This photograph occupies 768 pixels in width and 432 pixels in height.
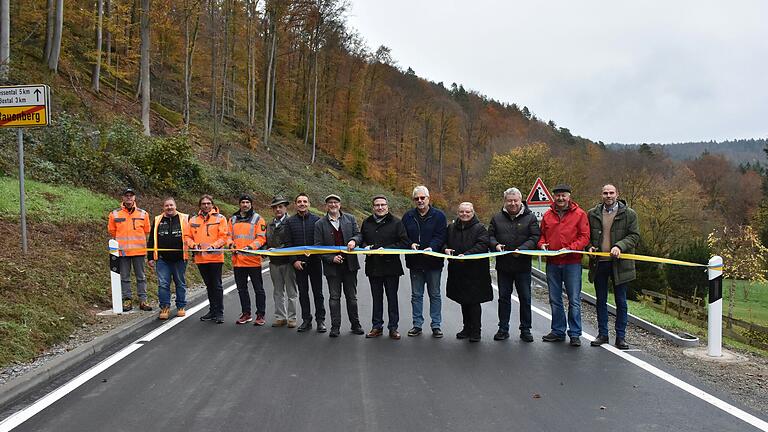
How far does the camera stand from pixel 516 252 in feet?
25.1

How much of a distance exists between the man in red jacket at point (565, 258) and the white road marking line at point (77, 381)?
5.22m

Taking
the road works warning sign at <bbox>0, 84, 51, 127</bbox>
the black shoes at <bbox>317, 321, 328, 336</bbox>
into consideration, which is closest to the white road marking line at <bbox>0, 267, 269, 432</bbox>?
the black shoes at <bbox>317, 321, 328, 336</bbox>

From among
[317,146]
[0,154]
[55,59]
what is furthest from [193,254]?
[317,146]

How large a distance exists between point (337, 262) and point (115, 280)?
3.54 metres

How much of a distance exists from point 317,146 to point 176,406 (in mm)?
54406

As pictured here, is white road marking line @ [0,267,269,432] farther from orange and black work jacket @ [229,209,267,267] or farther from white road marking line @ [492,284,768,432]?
white road marking line @ [492,284,768,432]

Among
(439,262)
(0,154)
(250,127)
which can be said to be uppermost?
(250,127)

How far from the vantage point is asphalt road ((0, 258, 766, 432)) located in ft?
15.6

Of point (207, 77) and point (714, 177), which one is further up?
point (207, 77)

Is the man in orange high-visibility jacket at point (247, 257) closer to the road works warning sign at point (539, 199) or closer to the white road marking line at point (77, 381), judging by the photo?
the white road marking line at point (77, 381)

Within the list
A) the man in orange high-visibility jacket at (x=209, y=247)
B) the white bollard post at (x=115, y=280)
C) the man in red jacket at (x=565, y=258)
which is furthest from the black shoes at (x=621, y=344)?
the white bollard post at (x=115, y=280)

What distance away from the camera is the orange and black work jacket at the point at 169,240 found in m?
8.90

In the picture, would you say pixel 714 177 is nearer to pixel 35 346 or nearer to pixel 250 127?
pixel 250 127

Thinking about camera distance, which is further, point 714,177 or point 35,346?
point 714,177
